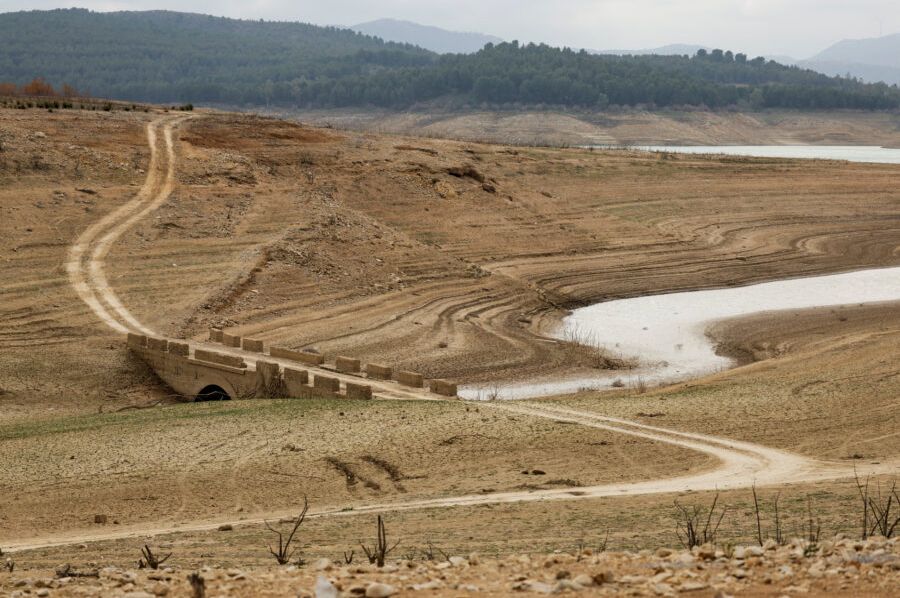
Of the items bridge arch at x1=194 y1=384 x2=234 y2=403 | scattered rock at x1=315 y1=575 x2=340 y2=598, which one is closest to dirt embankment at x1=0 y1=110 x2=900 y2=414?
bridge arch at x1=194 y1=384 x2=234 y2=403

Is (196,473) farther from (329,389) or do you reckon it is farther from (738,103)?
(738,103)

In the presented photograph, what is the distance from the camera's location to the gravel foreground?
10953 millimetres

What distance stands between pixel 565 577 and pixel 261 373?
2183cm

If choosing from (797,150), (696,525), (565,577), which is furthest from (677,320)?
(797,150)

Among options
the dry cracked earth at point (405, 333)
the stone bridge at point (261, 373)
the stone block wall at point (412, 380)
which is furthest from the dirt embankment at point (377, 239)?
the stone block wall at point (412, 380)

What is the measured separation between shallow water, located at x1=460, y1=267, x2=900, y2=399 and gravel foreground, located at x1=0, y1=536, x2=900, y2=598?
20.9m

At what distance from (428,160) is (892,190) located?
1046 inches

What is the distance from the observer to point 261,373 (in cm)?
3262

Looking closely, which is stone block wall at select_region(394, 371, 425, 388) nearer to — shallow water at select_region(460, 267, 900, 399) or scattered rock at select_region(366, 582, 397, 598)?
shallow water at select_region(460, 267, 900, 399)

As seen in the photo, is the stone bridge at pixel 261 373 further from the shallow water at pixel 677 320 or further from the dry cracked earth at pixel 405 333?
the shallow water at pixel 677 320

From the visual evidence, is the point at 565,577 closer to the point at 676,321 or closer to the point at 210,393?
the point at 210,393

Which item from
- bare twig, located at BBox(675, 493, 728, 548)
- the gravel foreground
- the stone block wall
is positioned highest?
the gravel foreground

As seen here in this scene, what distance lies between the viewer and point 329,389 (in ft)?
101

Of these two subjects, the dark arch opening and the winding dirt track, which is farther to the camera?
the dark arch opening
